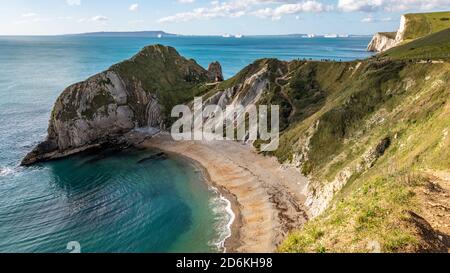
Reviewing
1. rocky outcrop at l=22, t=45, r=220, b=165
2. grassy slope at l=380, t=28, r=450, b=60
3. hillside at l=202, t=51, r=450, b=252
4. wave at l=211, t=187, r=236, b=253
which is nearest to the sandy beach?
wave at l=211, t=187, r=236, b=253

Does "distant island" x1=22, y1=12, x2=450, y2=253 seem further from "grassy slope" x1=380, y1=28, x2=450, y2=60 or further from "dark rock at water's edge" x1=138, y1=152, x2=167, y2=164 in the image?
"dark rock at water's edge" x1=138, y1=152, x2=167, y2=164

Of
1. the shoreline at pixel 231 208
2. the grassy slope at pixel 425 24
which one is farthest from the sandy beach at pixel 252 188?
the grassy slope at pixel 425 24

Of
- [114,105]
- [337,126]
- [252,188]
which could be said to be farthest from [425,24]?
[252,188]

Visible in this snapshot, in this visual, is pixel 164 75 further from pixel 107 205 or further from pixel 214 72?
pixel 107 205

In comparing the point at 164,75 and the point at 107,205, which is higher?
the point at 164,75
